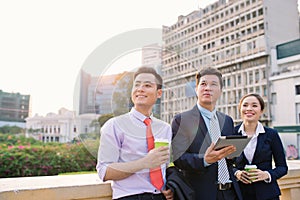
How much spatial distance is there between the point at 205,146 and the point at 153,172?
267 millimetres

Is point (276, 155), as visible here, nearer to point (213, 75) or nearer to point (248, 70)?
point (213, 75)

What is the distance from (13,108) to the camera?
33656mm

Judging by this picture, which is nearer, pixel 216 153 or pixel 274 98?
pixel 216 153

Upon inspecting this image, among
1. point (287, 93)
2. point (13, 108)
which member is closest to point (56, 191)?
point (287, 93)

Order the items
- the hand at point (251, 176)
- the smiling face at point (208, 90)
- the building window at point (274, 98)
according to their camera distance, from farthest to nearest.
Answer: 1. the building window at point (274, 98)
2. the hand at point (251, 176)
3. the smiling face at point (208, 90)

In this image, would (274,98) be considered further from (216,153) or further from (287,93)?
(216,153)

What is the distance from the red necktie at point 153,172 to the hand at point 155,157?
37 mm

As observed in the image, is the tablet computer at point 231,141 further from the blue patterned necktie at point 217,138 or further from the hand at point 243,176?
the hand at point 243,176

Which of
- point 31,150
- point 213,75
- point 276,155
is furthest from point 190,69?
point 31,150

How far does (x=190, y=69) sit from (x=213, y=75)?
172 mm

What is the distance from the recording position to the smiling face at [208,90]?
108 cm

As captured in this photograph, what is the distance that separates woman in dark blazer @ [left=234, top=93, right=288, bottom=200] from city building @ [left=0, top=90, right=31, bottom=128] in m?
33.7

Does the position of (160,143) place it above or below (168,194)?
above

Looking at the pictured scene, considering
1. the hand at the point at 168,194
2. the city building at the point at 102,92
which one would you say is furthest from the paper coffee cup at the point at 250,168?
the city building at the point at 102,92
